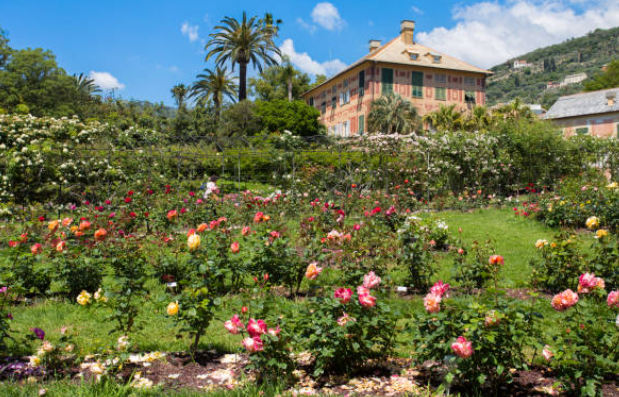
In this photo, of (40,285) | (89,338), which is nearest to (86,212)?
(40,285)

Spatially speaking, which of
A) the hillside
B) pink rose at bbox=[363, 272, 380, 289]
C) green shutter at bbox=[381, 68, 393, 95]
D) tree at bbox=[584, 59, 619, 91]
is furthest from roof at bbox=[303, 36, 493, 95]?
the hillside

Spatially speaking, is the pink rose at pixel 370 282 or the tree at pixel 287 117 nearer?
the pink rose at pixel 370 282

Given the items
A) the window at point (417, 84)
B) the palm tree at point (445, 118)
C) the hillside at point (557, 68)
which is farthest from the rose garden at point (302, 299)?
the hillside at point (557, 68)

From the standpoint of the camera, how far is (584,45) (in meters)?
125

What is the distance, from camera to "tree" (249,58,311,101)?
42544 mm

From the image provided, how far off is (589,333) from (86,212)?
794 centimetres

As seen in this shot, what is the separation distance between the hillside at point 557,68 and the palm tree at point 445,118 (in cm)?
7451

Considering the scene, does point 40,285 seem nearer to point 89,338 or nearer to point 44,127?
point 89,338

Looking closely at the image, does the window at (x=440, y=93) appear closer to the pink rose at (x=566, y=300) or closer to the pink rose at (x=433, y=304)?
the pink rose at (x=566, y=300)

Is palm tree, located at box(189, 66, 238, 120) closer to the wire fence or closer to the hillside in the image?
the wire fence

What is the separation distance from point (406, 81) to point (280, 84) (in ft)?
54.5

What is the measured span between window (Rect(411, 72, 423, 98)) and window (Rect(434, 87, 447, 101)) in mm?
1216

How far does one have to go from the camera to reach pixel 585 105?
35.9 meters

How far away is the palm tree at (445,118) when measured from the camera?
29031 millimetres
